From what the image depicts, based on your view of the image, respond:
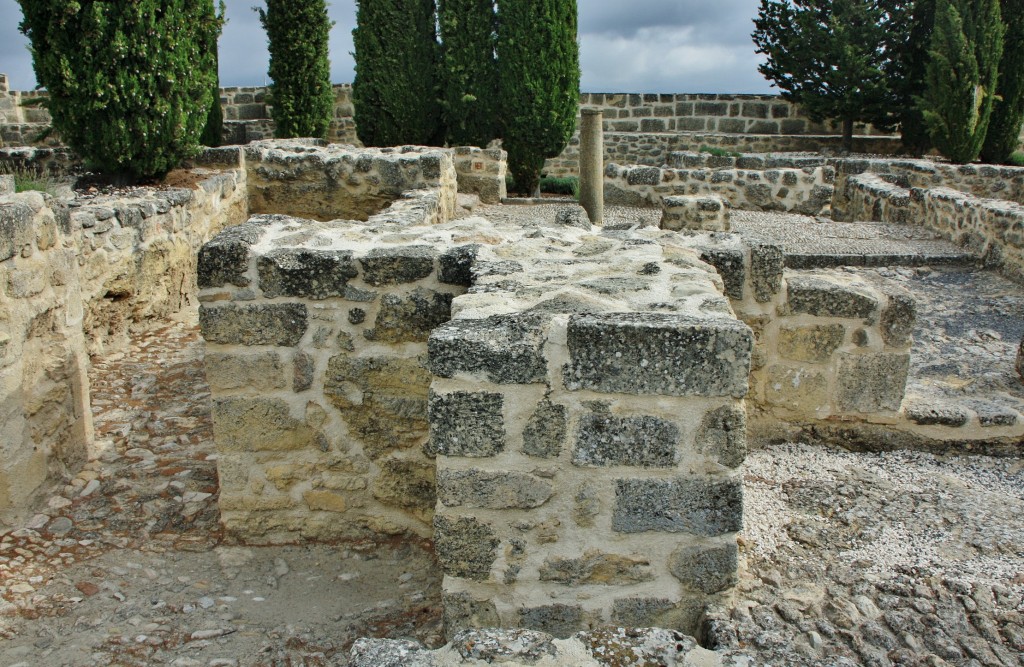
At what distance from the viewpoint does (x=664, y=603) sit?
2.55 m

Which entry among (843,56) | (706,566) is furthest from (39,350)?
(843,56)

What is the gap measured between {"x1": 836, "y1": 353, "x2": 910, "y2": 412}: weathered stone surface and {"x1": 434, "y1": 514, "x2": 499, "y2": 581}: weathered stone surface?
2200 mm

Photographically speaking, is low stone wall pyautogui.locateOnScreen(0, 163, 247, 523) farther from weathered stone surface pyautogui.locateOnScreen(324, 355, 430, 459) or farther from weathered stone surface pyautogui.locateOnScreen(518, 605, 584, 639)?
weathered stone surface pyautogui.locateOnScreen(518, 605, 584, 639)

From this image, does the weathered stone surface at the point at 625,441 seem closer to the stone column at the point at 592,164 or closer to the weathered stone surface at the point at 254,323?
the weathered stone surface at the point at 254,323

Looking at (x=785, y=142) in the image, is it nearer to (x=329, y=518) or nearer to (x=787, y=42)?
(x=787, y=42)

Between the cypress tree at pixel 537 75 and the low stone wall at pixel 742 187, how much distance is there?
2.20 meters

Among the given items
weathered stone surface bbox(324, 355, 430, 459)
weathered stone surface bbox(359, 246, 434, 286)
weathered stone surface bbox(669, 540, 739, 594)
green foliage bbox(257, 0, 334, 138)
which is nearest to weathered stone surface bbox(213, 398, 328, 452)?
weathered stone surface bbox(324, 355, 430, 459)

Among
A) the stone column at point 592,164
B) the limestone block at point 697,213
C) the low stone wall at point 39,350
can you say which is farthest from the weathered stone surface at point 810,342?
Result: the stone column at point 592,164

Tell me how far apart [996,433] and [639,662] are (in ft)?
9.71

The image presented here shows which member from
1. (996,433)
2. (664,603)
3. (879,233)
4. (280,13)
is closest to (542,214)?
(879,233)

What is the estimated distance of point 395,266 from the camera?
3.33 metres

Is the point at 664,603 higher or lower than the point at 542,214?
lower

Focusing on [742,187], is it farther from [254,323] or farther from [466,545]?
[466,545]

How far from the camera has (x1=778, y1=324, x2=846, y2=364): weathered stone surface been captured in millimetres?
3936
